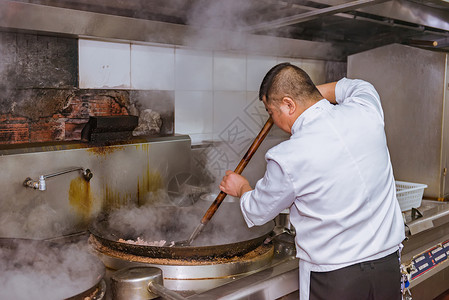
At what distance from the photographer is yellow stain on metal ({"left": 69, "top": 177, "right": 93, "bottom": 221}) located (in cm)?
221

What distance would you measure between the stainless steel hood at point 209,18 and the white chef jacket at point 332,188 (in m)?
0.67

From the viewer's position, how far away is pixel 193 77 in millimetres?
3092

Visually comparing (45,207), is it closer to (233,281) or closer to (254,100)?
(233,281)

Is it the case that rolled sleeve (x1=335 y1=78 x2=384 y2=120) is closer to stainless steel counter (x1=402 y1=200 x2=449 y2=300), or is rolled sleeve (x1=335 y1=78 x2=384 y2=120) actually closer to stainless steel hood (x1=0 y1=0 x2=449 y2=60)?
stainless steel hood (x1=0 y1=0 x2=449 y2=60)

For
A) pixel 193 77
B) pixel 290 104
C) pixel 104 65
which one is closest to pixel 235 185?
pixel 290 104

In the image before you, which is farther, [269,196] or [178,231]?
[178,231]

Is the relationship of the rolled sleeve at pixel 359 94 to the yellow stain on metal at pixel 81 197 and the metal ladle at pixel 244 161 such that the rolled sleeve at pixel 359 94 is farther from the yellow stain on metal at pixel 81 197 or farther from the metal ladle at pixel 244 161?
the yellow stain on metal at pixel 81 197

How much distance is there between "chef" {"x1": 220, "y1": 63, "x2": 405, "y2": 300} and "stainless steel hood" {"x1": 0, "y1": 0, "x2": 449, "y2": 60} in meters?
0.63

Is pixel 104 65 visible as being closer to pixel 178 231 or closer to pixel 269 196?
pixel 178 231

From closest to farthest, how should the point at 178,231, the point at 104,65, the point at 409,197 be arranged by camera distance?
the point at 178,231, the point at 104,65, the point at 409,197

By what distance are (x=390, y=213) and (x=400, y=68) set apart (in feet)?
6.21

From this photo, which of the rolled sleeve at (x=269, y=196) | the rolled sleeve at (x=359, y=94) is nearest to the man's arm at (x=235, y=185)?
the rolled sleeve at (x=269, y=196)

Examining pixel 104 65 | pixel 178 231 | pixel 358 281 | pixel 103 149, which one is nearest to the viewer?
pixel 358 281

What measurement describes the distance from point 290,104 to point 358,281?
0.73 meters
